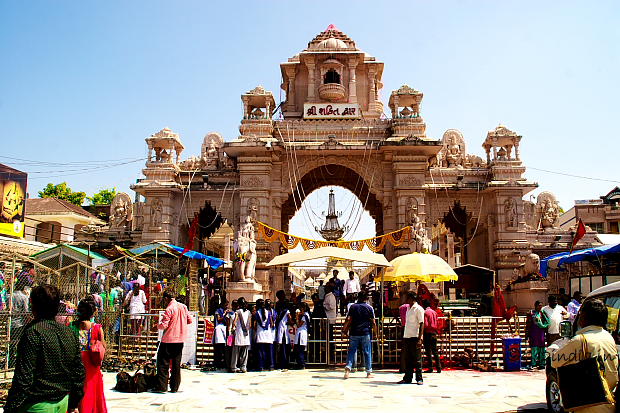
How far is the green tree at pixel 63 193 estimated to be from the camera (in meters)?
49.5

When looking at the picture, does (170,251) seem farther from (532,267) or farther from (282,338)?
(532,267)

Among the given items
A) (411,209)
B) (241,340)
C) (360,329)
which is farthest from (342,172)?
→ (360,329)

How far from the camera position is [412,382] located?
34.2 feet

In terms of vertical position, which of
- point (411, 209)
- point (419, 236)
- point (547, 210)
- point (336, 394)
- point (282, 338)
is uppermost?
point (547, 210)

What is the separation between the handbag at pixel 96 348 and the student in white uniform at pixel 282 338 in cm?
637

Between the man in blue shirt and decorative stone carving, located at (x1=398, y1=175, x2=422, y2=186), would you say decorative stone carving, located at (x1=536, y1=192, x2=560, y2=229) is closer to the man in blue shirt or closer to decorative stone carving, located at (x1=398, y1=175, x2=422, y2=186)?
decorative stone carving, located at (x1=398, y1=175, x2=422, y2=186)

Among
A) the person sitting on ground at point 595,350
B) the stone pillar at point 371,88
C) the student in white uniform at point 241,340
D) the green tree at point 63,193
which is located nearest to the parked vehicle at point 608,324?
the person sitting on ground at point 595,350

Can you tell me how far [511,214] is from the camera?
24812 millimetres

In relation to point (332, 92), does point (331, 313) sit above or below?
below

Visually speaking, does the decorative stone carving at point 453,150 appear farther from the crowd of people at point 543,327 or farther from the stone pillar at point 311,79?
the crowd of people at point 543,327

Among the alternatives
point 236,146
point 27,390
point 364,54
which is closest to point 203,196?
point 236,146

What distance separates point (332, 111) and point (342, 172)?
3702mm

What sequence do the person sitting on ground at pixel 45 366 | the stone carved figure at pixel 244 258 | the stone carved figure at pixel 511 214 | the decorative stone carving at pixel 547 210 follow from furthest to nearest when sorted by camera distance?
1. the decorative stone carving at pixel 547 210
2. the stone carved figure at pixel 511 214
3. the stone carved figure at pixel 244 258
4. the person sitting on ground at pixel 45 366

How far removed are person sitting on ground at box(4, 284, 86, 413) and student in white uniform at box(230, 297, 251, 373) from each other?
7.61 metres
